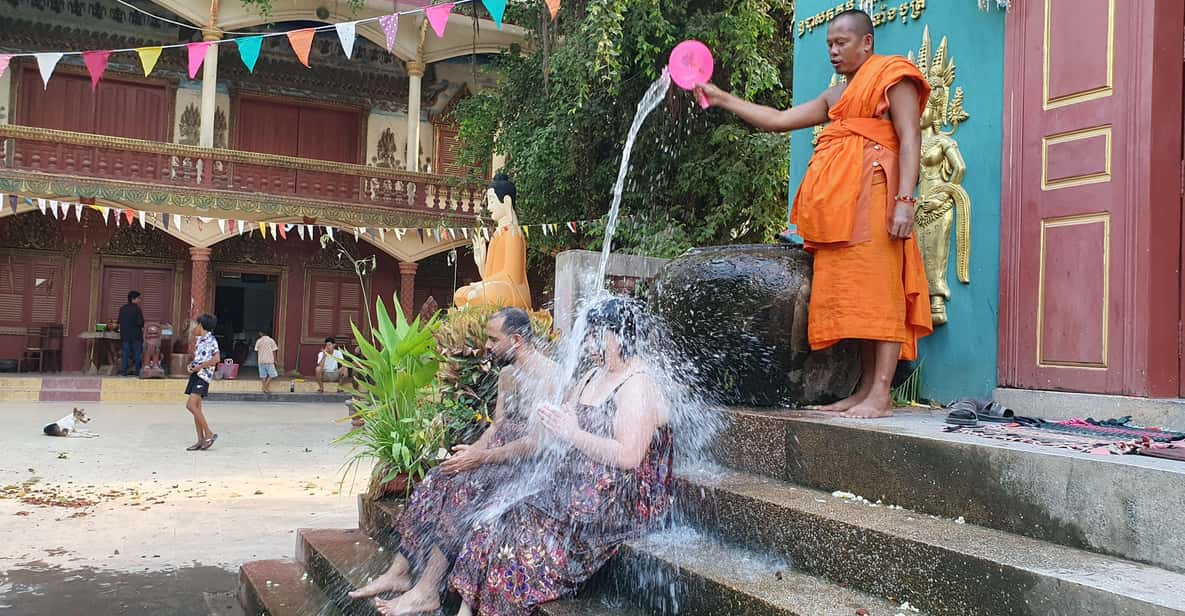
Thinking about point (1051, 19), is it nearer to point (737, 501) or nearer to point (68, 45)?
point (737, 501)

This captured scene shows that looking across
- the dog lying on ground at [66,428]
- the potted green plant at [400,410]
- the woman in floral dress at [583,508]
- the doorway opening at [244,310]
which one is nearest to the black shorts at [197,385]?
the dog lying on ground at [66,428]

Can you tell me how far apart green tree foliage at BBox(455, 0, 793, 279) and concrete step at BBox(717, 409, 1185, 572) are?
6.81m

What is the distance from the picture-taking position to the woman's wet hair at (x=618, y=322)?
9.86ft

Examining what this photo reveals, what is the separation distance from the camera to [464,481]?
10.5ft

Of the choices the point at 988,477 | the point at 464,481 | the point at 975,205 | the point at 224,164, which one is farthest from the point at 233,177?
the point at 988,477

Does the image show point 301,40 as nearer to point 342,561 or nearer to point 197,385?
point 197,385

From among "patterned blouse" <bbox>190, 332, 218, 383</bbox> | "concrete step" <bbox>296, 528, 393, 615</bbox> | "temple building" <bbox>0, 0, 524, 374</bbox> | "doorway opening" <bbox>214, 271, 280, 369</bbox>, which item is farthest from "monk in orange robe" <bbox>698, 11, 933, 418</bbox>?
"doorway opening" <bbox>214, 271, 280, 369</bbox>

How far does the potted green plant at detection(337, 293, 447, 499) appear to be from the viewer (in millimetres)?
4000

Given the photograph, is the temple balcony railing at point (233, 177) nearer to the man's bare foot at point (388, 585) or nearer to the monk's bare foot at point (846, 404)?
the man's bare foot at point (388, 585)

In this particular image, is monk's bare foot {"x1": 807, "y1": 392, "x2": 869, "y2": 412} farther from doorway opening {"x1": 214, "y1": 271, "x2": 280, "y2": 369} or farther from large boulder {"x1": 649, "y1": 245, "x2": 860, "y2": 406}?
doorway opening {"x1": 214, "y1": 271, "x2": 280, "y2": 369}

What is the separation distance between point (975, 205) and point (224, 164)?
14251 millimetres

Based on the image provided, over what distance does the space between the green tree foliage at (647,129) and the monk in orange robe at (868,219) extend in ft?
19.9

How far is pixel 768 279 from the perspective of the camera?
3.73 m

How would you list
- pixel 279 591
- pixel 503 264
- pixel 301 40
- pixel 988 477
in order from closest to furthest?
1. pixel 988 477
2. pixel 279 591
3. pixel 503 264
4. pixel 301 40
